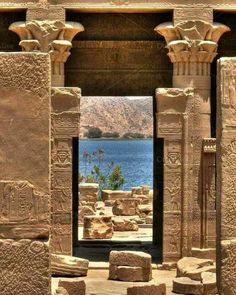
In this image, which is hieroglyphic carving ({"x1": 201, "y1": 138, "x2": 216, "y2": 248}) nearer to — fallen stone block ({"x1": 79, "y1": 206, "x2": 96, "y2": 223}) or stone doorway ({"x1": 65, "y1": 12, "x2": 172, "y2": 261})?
stone doorway ({"x1": 65, "y1": 12, "x2": 172, "y2": 261})

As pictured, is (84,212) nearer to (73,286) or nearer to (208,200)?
(208,200)

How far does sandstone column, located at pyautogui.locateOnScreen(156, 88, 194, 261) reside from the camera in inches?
616

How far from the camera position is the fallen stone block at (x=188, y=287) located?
1322 cm

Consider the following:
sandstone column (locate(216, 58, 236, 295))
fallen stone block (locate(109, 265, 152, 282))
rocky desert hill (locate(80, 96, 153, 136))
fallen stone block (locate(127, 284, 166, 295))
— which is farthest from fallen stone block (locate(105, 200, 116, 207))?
rocky desert hill (locate(80, 96, 153, 136))

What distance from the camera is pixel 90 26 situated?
16953 millimetres

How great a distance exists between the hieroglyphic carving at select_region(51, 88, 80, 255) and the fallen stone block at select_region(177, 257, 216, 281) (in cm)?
196

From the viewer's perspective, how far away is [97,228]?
19922 mm

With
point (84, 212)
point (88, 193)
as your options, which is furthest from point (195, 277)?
point (88, 193)

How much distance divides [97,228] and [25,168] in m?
11.5

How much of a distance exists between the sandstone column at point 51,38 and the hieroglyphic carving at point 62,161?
1.66 feet

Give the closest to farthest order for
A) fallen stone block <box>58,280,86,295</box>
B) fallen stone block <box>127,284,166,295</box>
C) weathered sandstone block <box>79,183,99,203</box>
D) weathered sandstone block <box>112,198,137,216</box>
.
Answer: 1. fallen stone block <box>127,284,166,295</box>
2. fallen stone block <box>58,280,86,295</box>
3. weathered sandstone block <box>112,198,137,216</box>
4. weathered sandstone block <box>79,183,99,203</box>

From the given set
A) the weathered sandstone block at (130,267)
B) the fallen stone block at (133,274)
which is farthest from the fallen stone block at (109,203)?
the fallen stone block at (133,274)

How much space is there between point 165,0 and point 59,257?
455 centimetres

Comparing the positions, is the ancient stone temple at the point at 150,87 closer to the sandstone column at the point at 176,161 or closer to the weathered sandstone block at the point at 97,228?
the sandstone column at the point at 176,161
